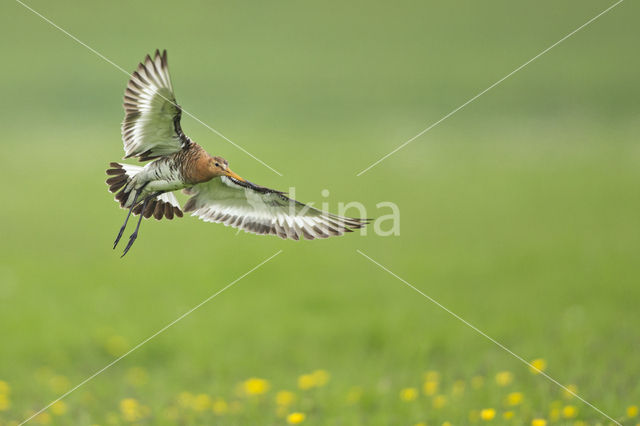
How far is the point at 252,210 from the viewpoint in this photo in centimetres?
510

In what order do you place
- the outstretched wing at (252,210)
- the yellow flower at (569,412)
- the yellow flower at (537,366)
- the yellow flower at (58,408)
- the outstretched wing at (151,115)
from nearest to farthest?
the outstretched wing at (151,115), the outstretched wing at (252,210), the yellow flower at (569,412), the yellow flower at (58,408), the yellow flower at (537,366)

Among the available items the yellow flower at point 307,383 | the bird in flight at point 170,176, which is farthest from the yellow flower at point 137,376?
the bird in flight at point 170,176

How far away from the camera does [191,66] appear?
26453mm

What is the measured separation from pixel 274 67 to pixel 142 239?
12705mm

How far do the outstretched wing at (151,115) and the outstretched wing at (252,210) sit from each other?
0.70 metres

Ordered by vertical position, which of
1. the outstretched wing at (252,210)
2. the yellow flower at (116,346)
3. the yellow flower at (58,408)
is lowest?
the yellow flower at (116,346)

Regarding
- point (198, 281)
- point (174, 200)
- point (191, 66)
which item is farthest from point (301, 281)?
point (191, 66)

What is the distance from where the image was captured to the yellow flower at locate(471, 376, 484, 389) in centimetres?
755

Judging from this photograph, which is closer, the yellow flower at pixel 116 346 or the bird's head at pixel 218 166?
the bird's head at pixel 218 166

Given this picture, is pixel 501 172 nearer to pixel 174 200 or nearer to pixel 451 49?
pixel 451 49

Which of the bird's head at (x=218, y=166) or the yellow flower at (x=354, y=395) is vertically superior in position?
the bird's head at (x=218, y=166)

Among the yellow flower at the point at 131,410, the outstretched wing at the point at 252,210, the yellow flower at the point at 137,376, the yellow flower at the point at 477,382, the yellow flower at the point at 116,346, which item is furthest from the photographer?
the yellow flower at the point at 116,346

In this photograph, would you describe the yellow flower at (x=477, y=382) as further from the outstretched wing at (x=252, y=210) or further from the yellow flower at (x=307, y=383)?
the outstretched wing at (x=252, y=210)

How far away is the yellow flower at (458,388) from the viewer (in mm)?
7160
